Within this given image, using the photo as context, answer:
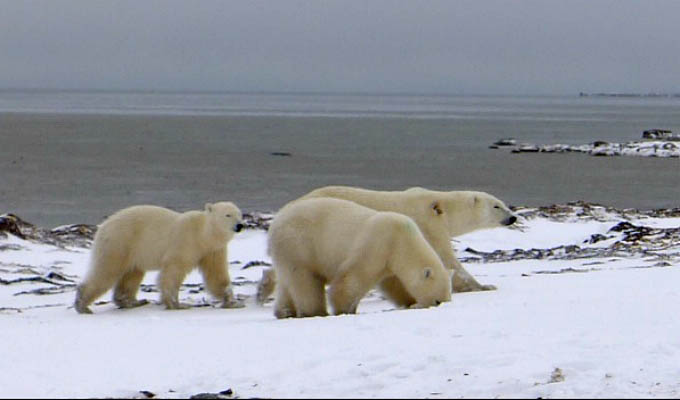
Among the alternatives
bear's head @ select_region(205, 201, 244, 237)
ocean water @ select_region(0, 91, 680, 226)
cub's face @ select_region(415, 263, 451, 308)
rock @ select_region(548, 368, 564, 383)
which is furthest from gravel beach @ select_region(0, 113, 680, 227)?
rock @ select_region(548, 368, 564, 383)

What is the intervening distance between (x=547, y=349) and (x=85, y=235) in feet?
38.8

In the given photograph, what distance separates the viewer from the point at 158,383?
208 inches

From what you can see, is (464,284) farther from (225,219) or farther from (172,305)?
(172,305)

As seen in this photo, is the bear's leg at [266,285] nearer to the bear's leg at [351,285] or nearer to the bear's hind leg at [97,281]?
the bear's hind leg at [97,281]

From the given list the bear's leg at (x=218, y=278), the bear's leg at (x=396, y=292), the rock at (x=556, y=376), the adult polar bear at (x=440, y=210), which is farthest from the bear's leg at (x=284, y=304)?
the rock at (x=556, y=376)

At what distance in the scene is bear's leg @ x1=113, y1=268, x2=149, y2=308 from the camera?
10383mm

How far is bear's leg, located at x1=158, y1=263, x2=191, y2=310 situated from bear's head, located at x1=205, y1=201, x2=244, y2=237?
1.71 feet

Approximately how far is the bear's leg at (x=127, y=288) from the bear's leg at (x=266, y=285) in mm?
1174

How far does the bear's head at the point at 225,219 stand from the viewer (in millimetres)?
10070

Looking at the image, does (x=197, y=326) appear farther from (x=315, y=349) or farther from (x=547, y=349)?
(x=547, y=349)

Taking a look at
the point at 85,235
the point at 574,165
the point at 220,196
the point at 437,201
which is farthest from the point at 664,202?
the point at 437,201

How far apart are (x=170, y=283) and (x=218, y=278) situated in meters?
0.51

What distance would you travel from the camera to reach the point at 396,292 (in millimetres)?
8812

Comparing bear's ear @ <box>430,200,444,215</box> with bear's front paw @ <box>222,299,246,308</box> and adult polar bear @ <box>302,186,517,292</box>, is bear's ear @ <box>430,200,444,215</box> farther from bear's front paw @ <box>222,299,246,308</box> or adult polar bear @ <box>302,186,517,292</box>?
bear's front paw @ <box>222,299,246,308</box>
